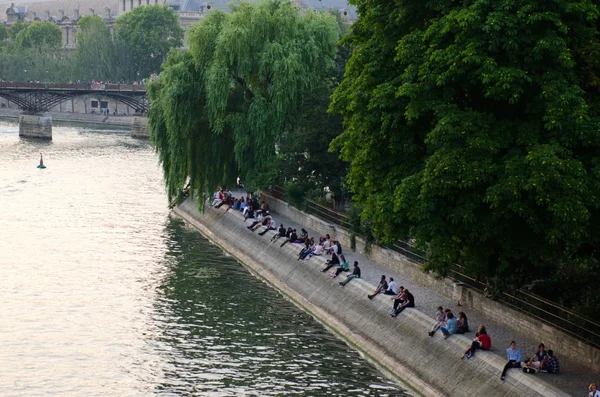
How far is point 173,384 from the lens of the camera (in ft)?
114

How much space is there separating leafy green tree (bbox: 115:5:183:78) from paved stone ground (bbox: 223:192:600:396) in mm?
141985

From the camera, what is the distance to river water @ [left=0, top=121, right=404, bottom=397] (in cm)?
3516

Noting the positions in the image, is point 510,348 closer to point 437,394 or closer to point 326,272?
point 437,394

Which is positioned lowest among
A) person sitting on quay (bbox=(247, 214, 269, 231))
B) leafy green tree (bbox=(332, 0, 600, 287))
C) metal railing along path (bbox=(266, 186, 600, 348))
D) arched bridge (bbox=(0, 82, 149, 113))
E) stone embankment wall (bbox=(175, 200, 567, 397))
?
stone embankment wall (bbox=(175, 200, 567, 397))

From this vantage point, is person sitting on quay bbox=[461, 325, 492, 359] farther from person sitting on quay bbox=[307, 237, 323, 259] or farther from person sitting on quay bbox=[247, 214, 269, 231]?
person sitting on quay bbox=[247, 214, 269, 231]

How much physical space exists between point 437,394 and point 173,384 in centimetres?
720

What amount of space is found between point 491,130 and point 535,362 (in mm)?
5797

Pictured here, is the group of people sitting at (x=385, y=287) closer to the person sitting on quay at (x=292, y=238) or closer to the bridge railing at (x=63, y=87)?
the person sitting on quay at (x=292, y=238)

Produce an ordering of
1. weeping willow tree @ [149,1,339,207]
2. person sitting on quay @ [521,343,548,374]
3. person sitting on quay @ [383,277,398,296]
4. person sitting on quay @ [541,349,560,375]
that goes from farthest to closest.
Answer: weeping willow tree @ [149,1,339,207] < person sitting on quay @ [383,277,398,296] < person sitting on quay @ [541,349,560,375] < person sitting on quay @ [521,343,548,374]

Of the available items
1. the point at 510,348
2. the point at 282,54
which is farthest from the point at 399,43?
the point at 282,54

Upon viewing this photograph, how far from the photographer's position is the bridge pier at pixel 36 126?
442 ft

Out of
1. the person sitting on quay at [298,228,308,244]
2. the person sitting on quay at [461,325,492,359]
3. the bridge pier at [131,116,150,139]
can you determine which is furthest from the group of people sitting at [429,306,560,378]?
the bridge pier at [131,116,150,139]

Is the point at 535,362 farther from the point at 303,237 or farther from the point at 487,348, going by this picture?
the point at 303,237

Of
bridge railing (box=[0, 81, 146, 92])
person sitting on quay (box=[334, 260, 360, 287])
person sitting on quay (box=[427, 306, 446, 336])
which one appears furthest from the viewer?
bridge railing (box=[0, 81, 146, 92])
